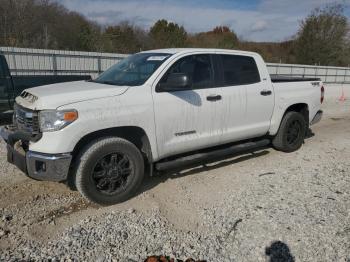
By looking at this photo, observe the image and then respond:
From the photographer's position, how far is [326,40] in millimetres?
33188

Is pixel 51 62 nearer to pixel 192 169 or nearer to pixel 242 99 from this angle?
pixel 192 169

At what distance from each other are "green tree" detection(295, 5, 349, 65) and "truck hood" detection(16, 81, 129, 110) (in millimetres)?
32827

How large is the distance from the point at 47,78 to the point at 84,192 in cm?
513

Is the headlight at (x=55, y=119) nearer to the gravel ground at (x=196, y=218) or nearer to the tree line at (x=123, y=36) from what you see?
the gravel ground at (x=196, y=218)

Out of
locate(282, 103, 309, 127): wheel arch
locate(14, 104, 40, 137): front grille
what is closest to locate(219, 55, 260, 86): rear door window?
locate(282, 103, 309, 127): wheel arch

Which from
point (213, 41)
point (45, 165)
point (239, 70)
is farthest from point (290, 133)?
point (213, 41)

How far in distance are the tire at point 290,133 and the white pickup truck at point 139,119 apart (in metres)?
0.48

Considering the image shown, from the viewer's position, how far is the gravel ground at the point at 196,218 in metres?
3.35

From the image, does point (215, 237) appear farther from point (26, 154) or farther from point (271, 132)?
point (271, 132)

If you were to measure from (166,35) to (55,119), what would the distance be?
32.0 metres

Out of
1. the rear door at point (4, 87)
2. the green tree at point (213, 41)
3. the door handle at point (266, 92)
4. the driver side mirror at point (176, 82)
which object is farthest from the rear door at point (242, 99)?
the green tree at point (213, 41)

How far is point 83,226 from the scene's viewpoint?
3.76m

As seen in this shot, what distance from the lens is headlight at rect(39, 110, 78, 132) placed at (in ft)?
12.3

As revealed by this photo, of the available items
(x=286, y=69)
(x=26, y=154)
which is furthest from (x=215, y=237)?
(x=286, y=69)
